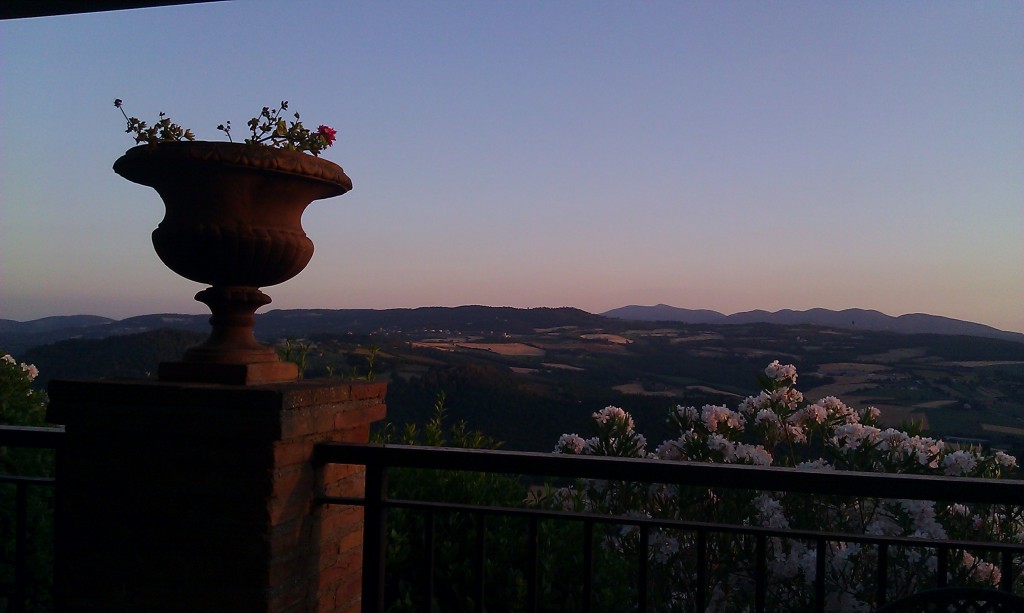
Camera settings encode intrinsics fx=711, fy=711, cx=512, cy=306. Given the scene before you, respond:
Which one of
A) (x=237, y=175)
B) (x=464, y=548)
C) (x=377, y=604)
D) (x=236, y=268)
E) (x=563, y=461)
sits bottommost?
(x=464, y=548)

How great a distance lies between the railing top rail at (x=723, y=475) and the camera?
64.2 inches

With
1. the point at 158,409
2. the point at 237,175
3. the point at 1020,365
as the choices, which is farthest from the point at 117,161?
the point at 1020,365

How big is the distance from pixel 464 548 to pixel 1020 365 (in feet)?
16.4

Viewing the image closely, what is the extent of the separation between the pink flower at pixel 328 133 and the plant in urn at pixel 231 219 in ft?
0.22

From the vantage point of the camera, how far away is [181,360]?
215 centimetres

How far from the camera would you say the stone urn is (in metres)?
2.05

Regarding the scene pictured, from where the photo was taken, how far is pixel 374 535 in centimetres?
210

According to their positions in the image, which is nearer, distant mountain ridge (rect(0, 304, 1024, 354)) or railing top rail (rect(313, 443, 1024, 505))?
railing top rail (rect(313, 443, 1024, 505))

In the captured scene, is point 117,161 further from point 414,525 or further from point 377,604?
point 414,525

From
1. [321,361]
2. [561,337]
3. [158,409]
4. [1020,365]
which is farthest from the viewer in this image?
[561,337]

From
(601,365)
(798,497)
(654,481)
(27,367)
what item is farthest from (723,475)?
(601,365)

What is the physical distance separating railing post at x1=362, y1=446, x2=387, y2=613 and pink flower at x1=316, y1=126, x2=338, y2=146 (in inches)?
40.8

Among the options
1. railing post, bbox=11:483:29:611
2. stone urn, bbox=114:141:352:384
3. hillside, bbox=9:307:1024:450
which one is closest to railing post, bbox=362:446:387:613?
stone urn, bbox=114:141:352:384

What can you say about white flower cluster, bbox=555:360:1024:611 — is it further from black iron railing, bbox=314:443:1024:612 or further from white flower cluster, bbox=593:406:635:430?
black iron railing, bbox=314:443:1024:612
